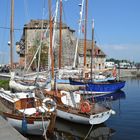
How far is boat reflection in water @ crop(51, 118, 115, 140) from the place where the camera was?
21.4m

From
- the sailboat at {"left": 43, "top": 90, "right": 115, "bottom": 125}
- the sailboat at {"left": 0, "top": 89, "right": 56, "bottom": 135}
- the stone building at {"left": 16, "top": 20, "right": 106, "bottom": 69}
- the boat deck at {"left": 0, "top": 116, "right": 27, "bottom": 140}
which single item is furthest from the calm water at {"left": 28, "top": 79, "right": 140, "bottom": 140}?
the stone building at {"left": 16, "top": 20, "right": 106, "bottom": 69}

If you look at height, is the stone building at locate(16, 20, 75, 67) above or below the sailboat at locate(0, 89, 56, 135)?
above

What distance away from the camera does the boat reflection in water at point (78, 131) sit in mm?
21422

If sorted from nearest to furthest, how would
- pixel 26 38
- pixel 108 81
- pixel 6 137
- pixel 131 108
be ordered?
pixel 6 137 < pixel 131 108 < pixel 108 81 < pixel 26 38

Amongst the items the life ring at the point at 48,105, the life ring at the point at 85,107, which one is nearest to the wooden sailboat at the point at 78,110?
the life ring at the point at 85,107

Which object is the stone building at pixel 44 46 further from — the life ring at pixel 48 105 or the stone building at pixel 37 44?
the life ring at pixel 48 105

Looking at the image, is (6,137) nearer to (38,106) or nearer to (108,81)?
(38,106)

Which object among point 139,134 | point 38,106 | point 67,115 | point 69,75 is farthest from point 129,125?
point 69,75

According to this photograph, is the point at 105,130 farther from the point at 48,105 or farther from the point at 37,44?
the point at 37,44

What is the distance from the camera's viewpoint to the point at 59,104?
2456 cm

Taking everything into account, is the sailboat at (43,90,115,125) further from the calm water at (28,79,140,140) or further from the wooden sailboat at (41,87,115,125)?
the calm water at (28,79,140,140)

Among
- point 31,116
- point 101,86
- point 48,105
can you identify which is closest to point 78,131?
point 48,105

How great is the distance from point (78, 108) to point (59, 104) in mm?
1439

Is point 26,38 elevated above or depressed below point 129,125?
above
